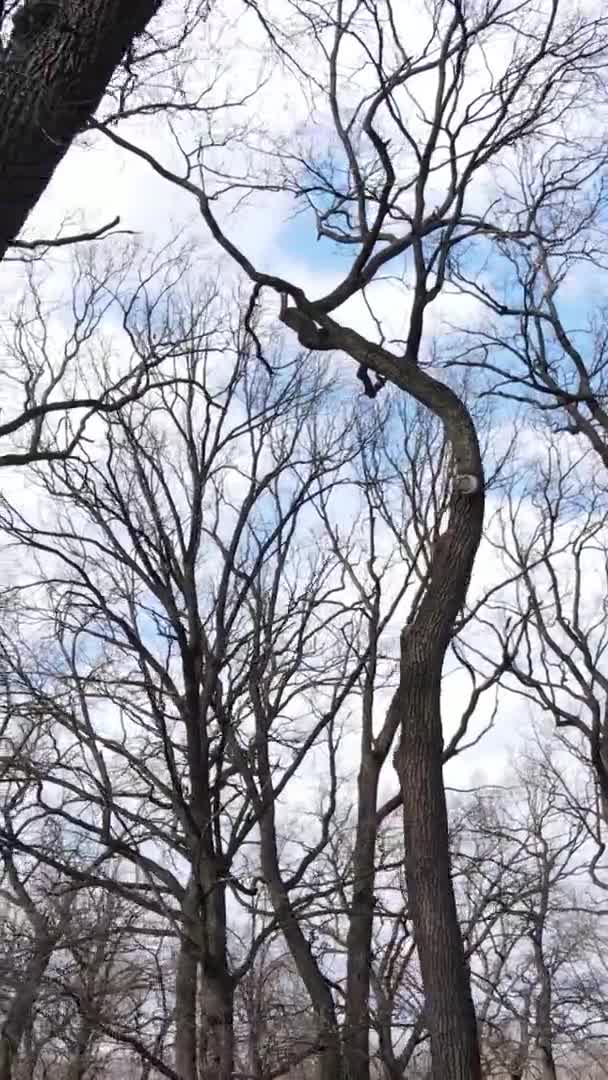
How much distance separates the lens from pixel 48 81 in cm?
367

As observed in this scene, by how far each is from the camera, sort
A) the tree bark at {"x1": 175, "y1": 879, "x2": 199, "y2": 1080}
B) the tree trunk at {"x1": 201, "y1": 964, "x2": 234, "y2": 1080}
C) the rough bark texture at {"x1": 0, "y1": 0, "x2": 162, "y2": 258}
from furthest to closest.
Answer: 1. the tree bark at {"x1": 175, "y1": 879, "x2": 199, "y2": 1080}
2. the tree trunk at {"x1": 201, "y1": 964, "x2": 234, "y2": 1080}
3. the rough bark texture at {"x1": 0, "y1": 0, "x2": 162, "y2": 258}

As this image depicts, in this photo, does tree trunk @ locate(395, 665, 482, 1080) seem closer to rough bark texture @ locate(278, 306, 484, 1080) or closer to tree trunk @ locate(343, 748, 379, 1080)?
rough bark texture @ locate(278, 306, 484, 1080)

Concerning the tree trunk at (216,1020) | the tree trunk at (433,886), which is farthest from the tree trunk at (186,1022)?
the tree trunk at (433,886)

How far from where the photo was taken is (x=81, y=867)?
1045cm

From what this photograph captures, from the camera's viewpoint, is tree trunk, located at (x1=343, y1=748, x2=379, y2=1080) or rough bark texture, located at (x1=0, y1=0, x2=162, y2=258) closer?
rough bark texture, located at (x1=0, y1=0, x2=162, y2=258)

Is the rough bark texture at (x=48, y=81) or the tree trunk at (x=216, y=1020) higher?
the rough bark texture at (x=48, y=81)

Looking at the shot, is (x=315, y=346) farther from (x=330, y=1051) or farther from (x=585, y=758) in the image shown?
(x=585, y=758)

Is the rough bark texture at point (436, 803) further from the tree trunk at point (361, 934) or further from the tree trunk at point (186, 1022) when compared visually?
the tree trunk at point (361, 934)

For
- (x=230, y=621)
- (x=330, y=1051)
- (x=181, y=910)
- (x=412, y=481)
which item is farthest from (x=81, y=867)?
(x=412, y=481)

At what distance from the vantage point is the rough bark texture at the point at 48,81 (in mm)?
3604

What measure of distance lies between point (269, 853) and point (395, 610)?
11.7ft

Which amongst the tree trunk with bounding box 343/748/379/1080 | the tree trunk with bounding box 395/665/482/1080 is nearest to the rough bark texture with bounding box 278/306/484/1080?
the tree trunk with bounding box 395/665/482/1080

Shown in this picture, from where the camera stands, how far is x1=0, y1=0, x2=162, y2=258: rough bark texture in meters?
3.60

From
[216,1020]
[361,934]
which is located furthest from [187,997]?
[361,934]
